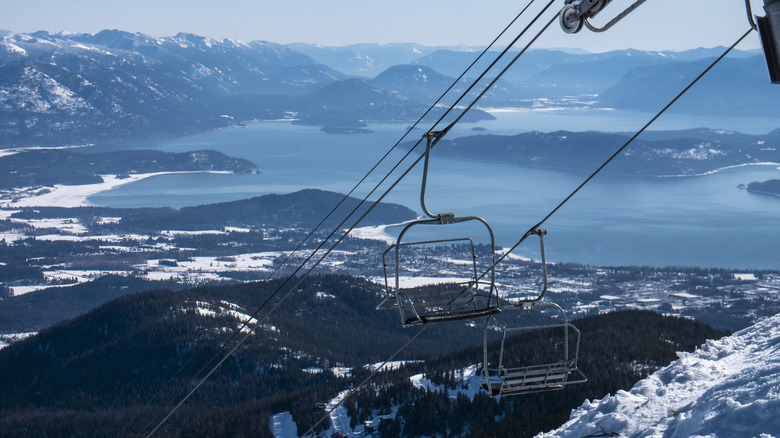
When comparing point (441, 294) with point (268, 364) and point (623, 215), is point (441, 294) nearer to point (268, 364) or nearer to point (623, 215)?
point (268, 364)

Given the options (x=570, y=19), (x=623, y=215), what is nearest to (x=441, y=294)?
(x=570, y=19)

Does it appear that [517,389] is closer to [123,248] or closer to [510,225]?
[510,225]

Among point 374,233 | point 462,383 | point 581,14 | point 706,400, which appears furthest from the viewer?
point 374,233

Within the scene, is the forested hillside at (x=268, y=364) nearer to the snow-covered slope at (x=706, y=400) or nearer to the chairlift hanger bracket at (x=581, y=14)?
the snow-covered slope at (x=706, y=400)

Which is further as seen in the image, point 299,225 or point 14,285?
point 299,225

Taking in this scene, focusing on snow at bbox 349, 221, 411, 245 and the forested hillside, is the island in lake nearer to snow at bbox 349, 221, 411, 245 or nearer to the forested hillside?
snow at bbox 349, 221, 411, 245

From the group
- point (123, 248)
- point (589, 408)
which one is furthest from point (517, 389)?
point (123, 248)

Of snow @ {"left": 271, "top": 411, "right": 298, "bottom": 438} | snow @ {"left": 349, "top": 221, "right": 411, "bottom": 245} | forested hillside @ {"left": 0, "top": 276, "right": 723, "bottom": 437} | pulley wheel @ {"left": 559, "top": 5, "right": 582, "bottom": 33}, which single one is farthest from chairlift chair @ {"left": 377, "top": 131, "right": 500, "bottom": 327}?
snow @ {"left": 349, "top": 221, "right": 411, "bottom": 245}

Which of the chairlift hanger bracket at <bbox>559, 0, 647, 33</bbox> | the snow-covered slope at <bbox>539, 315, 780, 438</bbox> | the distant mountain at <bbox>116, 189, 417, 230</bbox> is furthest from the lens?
the distant mountain at <bbox>116, 189, 417, 230</bbox>
